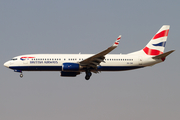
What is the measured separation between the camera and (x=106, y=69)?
48938 millimetres

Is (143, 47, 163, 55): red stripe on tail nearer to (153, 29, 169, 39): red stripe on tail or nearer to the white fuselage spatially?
the white fuselage

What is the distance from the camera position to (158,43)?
52.5m

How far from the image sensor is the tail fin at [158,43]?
51812 mm

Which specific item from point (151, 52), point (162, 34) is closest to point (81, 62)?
point (151, 52)

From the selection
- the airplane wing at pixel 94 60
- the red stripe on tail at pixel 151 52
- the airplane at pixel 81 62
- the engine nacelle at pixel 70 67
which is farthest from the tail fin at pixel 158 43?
the engine nacelle at pixel 70 67

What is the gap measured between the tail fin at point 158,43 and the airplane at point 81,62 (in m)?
0.58

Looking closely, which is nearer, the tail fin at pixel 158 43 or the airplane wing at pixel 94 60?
the airplane wing at pixel 94 60

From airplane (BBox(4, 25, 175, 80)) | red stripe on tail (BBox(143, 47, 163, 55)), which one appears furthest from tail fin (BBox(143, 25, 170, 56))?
airplane (BBox(4, 25, 175, 80))

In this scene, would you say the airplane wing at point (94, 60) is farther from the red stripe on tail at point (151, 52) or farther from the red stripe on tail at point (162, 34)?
the red stripe on tail at point (162, 34)

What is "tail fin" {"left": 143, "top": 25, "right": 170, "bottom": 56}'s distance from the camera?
5181 cm

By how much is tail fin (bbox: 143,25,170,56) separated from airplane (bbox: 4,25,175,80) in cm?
58

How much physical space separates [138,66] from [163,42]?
642 centimetres

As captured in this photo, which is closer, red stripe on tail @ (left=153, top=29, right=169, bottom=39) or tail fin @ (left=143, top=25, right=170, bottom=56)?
tail fin @ (left=143, top=25, right=170, bottom=56)

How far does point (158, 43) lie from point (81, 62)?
45.8 ft
